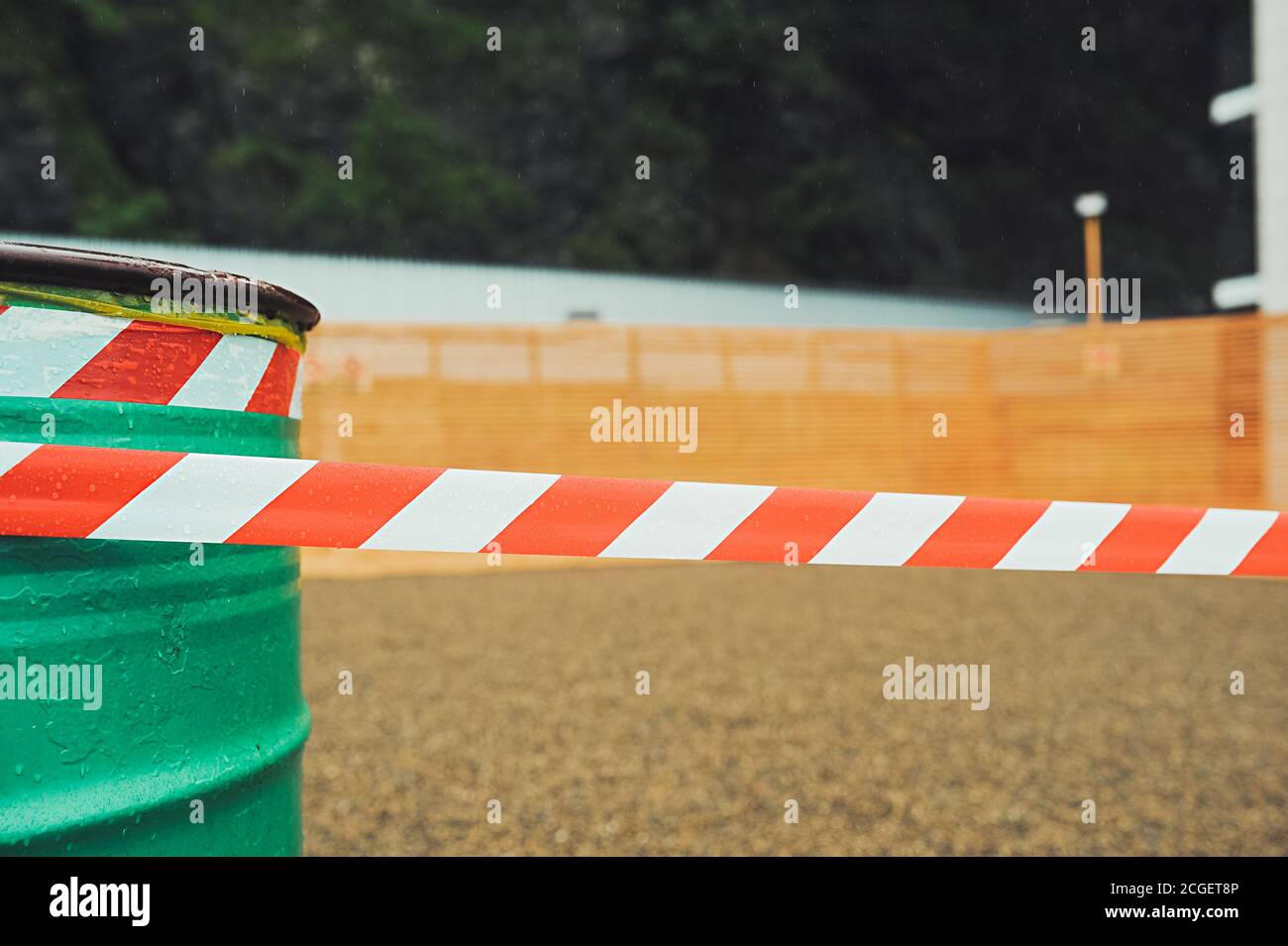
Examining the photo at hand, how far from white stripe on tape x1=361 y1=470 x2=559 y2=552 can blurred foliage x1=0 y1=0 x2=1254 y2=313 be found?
25490 millimetres

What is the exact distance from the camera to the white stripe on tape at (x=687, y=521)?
1.46 meters

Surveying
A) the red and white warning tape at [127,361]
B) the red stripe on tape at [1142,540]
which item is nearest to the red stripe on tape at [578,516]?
the red and white warning tape at [127,361]

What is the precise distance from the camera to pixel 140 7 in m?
28.9

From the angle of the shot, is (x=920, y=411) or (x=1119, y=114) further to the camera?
(x=1119, y=114)

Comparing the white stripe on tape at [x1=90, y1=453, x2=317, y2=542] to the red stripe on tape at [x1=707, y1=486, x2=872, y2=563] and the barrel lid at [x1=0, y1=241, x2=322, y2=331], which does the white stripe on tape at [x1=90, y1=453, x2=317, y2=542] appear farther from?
the red stripe on tape at [x1=707, y1=486, x2=872, y2=563]

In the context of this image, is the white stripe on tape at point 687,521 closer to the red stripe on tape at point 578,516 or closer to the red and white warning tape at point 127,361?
the red stripe on tape at point 578,516

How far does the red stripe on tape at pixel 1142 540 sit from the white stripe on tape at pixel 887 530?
28cm

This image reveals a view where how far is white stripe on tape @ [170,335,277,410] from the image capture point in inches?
50.9

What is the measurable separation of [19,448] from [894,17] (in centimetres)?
4432

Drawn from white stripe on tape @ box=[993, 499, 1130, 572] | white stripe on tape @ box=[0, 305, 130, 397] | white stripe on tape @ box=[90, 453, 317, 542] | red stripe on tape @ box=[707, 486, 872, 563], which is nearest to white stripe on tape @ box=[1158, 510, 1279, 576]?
white stripe on tape @ box=[993, 499, 1130, 572]

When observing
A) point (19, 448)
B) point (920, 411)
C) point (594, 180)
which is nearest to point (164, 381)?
point (19, 448)
